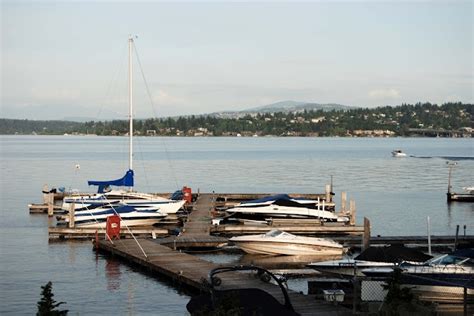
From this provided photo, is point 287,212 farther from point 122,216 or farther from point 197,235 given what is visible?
point 122,216

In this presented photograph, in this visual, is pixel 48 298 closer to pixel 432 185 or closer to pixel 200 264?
pixel 200 264

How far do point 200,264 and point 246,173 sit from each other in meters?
71.0

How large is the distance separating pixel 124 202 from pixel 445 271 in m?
25.5

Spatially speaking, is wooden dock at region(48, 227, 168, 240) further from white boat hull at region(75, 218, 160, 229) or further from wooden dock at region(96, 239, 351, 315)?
wooden dock at region(96, 239, 351, 315)

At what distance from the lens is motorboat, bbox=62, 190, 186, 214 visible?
44844mm

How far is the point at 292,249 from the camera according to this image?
34062mm

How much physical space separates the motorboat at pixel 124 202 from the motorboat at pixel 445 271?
22.2m

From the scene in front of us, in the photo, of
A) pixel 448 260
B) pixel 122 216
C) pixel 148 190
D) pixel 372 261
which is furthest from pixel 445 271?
pixel 148 190

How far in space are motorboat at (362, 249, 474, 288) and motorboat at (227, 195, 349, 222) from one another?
19389mm

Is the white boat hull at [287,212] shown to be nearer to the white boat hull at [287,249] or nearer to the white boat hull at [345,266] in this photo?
the white boat hull at [287,249]

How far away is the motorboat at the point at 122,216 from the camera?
40.9 metres

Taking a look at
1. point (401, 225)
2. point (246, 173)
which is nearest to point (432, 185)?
point (246, 173)

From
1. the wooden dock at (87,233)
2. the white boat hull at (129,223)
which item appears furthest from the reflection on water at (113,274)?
the white boat hull at (129,223)

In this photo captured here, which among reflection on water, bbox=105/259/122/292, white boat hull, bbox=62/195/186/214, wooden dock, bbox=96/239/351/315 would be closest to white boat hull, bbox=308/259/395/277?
wooden dock, bbox=96/239/351/315
